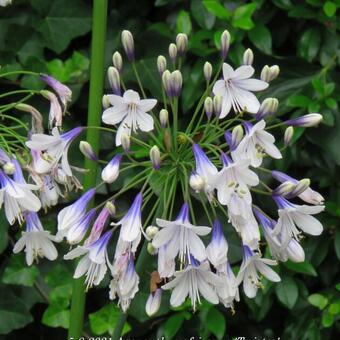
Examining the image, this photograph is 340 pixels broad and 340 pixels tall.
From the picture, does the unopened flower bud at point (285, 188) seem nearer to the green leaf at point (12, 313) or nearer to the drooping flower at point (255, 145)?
the drooping flower at point (255, 145)

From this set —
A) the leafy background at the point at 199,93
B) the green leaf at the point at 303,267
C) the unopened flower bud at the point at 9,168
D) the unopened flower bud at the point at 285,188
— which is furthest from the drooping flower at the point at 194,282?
the green leaf at the point at 303,267

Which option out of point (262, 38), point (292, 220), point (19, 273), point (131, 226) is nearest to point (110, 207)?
point (131, 226)

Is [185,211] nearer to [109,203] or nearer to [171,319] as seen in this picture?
[109,203]

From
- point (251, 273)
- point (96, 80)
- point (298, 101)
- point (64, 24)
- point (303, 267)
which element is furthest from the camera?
point (64, 24)

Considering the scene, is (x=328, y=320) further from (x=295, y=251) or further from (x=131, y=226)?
(x=131, y=226)

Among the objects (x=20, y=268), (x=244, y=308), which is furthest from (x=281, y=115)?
(x=20, y=268)
